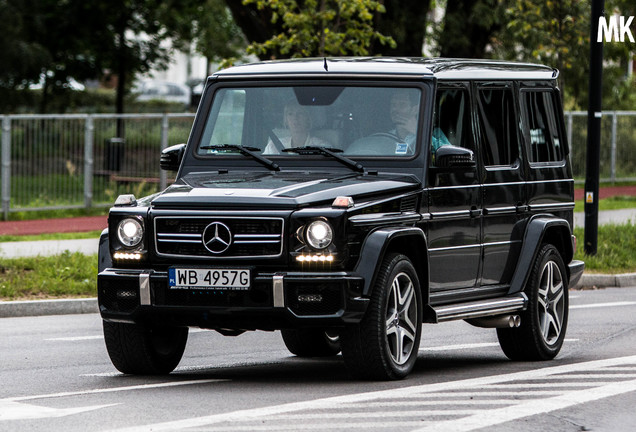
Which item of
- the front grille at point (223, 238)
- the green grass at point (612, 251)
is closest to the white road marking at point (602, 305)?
the green grass at point (612, 251)

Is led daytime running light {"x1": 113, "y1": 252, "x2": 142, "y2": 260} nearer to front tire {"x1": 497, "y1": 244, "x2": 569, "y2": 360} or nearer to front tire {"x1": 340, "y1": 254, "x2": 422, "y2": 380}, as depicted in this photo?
front tire {"x1": 340, "y1": 254, "x2": 422, "y2": 380}

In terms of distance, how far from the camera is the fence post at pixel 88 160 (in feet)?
82.0

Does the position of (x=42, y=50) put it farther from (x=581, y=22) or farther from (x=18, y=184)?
(x=581, y=22)

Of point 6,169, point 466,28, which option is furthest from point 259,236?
point 466,28

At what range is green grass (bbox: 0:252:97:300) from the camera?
569 inches

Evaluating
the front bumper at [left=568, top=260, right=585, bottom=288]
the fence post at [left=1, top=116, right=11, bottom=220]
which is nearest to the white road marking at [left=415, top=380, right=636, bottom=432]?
the front bumper at [left=568, top=260, right=585, bottom=288]

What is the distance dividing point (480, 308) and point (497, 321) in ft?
1.53

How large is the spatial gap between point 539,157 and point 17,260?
23.0ft

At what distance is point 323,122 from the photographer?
9484mm

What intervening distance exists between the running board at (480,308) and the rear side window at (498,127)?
96 cm

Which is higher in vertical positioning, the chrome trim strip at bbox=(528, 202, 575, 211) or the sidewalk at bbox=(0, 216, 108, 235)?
the chrome trim strip at bbox=(528, 202, 575, 211)

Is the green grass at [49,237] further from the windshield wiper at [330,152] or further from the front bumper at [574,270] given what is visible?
the windshield wiper at [330,152]

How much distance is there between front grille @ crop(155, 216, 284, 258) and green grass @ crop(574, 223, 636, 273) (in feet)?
33.6

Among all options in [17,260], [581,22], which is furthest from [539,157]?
[581,22]
